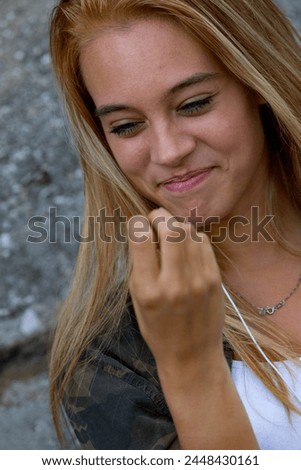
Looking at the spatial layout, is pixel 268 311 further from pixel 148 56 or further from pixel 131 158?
pixel 148 56

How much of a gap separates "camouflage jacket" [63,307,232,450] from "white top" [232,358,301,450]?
0.20ft

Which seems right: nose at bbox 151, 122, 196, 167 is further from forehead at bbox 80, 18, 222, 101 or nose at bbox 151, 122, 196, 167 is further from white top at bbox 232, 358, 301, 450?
white top at bbox 232, 358, 301, 450

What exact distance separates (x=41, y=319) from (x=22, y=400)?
0.22 metres

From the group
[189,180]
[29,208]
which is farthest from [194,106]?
[29,208]

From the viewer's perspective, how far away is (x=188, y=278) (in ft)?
3.42

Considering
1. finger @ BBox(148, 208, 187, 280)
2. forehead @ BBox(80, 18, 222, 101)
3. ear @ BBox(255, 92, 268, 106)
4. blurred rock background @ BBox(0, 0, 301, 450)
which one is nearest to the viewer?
finger @ BBox(148, 208, 187, 280)

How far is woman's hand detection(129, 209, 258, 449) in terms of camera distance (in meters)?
1.04

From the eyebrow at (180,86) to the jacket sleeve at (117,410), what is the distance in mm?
422

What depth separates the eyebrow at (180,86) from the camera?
5.01 feet

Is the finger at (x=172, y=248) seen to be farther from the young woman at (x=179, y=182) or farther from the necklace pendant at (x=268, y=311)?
the necklace pendant at (x=268, y=311)

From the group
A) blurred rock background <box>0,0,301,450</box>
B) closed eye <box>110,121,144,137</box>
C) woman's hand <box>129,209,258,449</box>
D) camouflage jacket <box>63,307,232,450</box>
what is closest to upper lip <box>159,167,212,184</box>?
closed eye <box>110,121,144,137</box>

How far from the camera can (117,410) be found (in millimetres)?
1593

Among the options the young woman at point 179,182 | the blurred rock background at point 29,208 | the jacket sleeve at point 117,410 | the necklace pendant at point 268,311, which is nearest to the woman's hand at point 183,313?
the young woman at point 179,182

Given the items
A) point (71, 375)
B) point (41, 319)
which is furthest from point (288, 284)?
point (41, 319)
